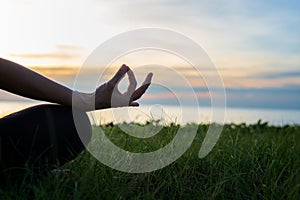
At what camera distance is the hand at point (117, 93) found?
2.06 metres

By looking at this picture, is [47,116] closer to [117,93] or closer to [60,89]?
[60,89]

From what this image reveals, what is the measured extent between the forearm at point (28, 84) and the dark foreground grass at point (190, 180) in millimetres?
367

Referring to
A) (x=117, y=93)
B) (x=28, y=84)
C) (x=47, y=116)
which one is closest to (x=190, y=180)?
(x=117, y=93)

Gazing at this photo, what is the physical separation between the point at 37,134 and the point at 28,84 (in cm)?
27

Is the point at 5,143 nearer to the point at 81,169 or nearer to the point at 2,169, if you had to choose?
the point at 2,169

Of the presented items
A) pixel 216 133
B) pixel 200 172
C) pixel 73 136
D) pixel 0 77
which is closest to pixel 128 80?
pixel 73 136

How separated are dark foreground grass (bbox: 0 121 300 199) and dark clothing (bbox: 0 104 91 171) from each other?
0.09m

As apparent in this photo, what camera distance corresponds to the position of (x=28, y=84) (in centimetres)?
202

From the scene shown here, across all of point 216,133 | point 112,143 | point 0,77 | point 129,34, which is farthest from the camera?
point 216,133

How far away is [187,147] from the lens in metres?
2.81

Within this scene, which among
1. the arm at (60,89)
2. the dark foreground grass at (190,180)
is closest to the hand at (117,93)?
the arm at (60,89)

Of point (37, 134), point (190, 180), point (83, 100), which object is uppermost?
point (83, 100)

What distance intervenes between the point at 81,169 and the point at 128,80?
0.58m

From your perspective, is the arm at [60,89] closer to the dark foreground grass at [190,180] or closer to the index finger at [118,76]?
the index finger at [118,76]
